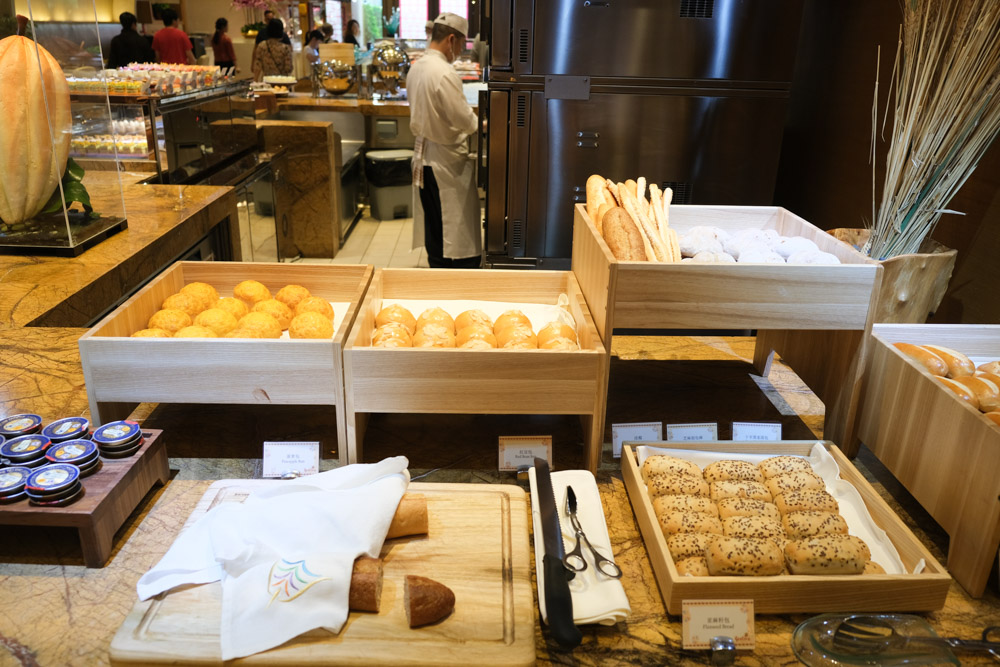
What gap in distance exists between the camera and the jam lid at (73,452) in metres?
1.05

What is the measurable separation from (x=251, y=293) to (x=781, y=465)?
1.14 metres

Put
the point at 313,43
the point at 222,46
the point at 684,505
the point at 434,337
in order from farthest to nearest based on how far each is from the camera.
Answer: the point at 222,46 → the point at 313,43 → the point at 434,337 → the point at 684,505

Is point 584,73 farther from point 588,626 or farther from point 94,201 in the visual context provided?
point 588,626

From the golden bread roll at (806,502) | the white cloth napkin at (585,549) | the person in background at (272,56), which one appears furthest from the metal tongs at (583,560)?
the person in background at (272,56)

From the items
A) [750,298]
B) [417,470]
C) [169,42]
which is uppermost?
[169,42]

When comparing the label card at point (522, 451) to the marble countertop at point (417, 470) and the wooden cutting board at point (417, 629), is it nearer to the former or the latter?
the marble countertop at point (417, 470)

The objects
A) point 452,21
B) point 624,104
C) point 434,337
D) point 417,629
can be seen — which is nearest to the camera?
point 417,629

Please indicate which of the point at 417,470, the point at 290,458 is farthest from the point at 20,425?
the point at 417,470

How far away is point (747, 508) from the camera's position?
1137 mm

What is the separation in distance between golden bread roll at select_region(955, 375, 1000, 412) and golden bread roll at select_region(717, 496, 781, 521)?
38 centimetres

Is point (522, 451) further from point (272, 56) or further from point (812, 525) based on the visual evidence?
point (272, 56)

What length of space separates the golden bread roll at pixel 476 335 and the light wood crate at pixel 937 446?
74cm

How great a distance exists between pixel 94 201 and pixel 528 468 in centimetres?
173

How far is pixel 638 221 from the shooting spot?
4.62 ft
